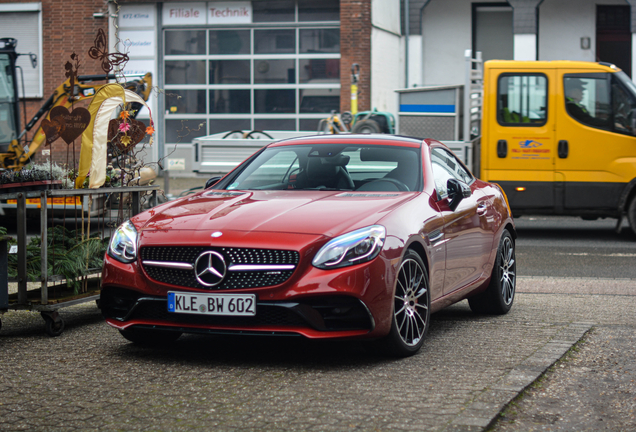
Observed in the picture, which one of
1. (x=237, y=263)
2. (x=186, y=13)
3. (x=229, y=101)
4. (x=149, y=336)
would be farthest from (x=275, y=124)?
(x=237, y=263)

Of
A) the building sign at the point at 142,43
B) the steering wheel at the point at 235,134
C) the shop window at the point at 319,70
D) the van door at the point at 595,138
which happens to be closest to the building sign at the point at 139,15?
the building sign at the point at 142,43

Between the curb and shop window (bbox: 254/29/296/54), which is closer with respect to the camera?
the curb

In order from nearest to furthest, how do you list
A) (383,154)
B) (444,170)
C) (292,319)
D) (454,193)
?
(292,319), (454,193), (383,154), (444,170)

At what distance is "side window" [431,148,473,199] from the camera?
20.7 ft

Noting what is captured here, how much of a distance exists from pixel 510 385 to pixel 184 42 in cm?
2234

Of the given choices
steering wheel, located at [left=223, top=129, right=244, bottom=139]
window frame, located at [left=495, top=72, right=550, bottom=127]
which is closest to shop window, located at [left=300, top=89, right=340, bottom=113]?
steering wheel, located at [left=223, top=129, right=244, bottom=139]

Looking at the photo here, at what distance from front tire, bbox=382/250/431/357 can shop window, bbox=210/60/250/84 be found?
20618mm

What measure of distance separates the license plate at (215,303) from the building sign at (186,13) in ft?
70.1

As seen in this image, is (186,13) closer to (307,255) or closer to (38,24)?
(38,24)

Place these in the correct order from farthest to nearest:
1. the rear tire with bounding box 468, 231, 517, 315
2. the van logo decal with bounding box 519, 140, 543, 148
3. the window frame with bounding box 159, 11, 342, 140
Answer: the window frame with bounding box 159, 11, 342, 140
the van logo decal with bounding box 519, 140, 543, 148
the rear tire with bounding box 468, 231, 517, 315

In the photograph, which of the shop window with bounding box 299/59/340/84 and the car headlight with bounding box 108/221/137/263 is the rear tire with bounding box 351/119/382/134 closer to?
the shop window with bounding box 299/59/340/84

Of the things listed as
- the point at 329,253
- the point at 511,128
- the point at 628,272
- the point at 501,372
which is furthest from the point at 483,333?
the point at 511,128

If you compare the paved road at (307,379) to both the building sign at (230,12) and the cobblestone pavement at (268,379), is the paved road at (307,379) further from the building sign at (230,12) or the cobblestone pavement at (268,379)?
the building sign at (230,12)

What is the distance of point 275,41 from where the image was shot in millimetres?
25250
